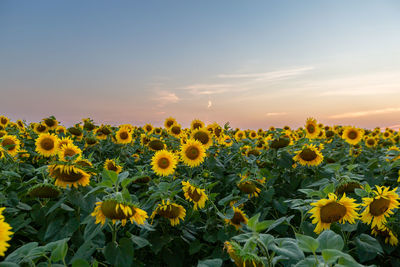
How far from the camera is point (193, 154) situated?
16.7 ft

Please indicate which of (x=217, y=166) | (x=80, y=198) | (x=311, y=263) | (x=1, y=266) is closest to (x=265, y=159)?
(x=217, y=166)

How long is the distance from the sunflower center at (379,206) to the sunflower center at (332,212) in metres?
0.31

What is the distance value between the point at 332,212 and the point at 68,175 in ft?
6.59

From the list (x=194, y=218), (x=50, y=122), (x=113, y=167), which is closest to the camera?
(x=194, y=218)

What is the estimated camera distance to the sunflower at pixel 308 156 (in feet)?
14.6

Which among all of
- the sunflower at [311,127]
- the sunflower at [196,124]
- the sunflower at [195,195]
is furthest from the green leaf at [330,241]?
the sunflower at [311,127]

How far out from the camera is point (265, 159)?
5.12 metres

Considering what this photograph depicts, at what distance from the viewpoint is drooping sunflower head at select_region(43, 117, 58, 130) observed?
8008 mm

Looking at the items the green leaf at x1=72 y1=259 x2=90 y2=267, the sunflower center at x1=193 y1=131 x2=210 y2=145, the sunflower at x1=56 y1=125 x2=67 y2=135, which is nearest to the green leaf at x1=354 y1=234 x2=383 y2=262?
the green leaf at x1=72 y1=259 x2=90 y2=267

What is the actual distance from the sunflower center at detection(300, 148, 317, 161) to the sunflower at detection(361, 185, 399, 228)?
1.92 metres

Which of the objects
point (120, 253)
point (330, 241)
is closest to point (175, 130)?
point (120, 253)

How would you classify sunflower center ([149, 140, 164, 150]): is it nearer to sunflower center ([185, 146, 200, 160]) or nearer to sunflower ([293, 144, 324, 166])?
sunflower center ([185, 146, 200, 160])

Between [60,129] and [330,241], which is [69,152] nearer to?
[330,241]

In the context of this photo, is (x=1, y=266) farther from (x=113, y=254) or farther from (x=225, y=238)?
(x=225, y=238)
